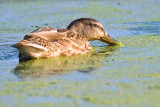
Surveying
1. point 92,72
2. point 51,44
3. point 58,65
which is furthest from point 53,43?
point 92,72

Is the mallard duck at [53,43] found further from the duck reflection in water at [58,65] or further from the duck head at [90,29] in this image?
the duck reflection in water at [58,65]

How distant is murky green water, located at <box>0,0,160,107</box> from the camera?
3801mm

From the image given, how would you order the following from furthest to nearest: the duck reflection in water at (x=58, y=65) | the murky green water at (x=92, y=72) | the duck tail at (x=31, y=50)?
the duck tail at (x=31, y=50), the duck reflection in water at (x=58, y=65), the murky green water at (x=92, y=72)

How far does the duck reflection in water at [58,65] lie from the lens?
498 cm

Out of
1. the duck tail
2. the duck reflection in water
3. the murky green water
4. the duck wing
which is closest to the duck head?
the murky green water

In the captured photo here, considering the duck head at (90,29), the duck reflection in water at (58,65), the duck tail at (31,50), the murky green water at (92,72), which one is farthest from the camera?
the duck head at (90,29)

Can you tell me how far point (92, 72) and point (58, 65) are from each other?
752mm

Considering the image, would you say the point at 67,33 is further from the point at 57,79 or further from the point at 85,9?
the point at 85,9

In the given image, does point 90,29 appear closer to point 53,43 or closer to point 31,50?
point 53,43

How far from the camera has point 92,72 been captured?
16.3ft

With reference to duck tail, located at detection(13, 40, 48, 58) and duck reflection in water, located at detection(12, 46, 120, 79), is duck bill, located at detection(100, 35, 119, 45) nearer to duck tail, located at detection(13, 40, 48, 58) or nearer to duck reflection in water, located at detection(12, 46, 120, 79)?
duck reflection in water, located at detection(12, 46, 120, 79)

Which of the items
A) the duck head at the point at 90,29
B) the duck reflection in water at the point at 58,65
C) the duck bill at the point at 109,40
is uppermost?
the duck head at the point at 90,29

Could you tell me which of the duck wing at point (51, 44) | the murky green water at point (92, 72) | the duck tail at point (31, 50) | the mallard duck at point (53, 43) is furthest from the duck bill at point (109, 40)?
the duck tail at point (31, 50)

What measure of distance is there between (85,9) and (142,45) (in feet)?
16.1
